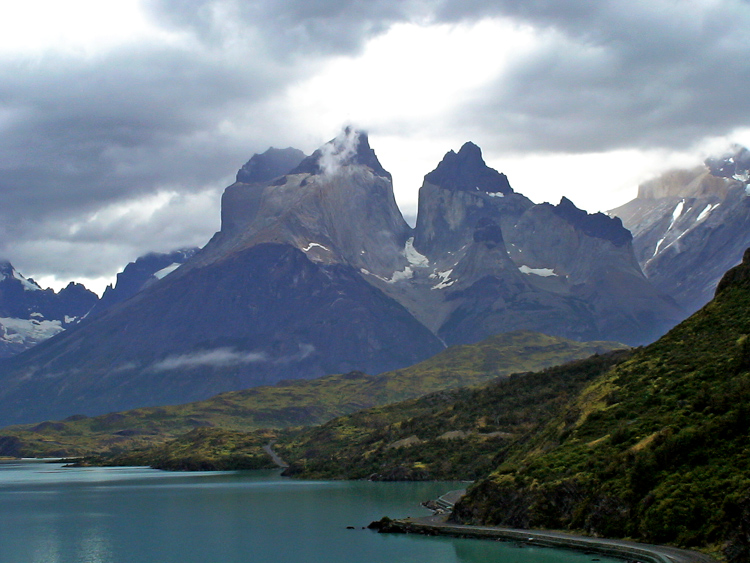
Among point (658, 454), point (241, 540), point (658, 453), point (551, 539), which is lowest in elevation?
point (241, 540)

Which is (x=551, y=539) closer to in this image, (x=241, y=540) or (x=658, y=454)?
(x=658, y=454)

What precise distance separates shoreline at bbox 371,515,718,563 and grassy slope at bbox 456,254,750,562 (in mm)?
2591

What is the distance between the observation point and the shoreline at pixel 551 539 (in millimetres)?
89562

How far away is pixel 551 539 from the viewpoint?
111m

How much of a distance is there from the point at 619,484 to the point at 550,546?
37.0ft

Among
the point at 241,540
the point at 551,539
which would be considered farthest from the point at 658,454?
the point at 241,540

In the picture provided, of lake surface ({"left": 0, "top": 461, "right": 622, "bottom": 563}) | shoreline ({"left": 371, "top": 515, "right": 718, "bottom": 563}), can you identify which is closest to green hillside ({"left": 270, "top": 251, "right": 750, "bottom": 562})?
shoreline ({"left": 371, "top": 515, "right": 718, "bottom": 563})

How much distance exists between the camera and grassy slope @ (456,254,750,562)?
94312 mm

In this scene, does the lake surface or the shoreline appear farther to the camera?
the lake surface

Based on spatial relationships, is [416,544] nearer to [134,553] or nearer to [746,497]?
[134,553]

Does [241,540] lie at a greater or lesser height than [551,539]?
lesser

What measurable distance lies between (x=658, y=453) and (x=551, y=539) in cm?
1671

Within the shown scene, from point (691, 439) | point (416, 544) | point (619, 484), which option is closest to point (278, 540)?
point (416, 544)

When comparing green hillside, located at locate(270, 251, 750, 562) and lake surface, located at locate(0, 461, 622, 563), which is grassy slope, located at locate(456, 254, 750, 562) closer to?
green hillside, located at locate(270, 251, 750, 562)
